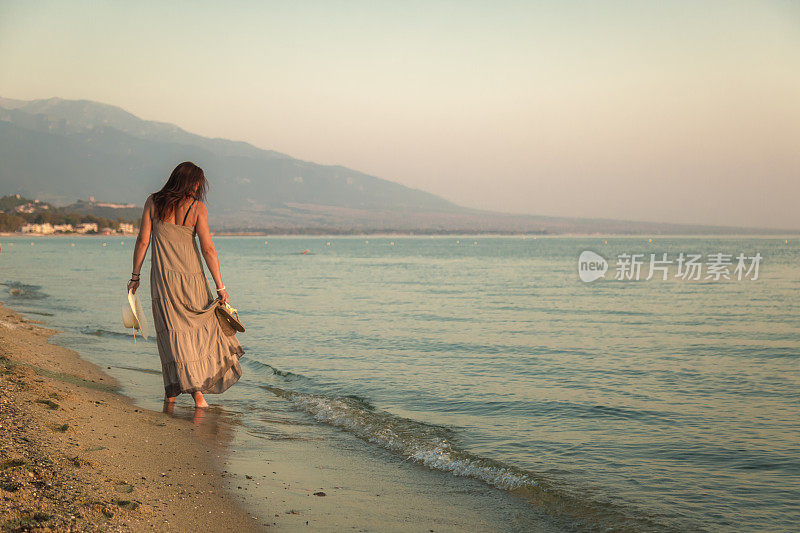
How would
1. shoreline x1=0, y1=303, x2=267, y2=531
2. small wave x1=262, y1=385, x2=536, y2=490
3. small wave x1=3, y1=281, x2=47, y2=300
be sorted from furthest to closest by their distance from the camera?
small wave x1=3, y1=281, x2=47, y2=300, small wave x1=262, y1=385, x2=536, y2=490, shoreline x1=0, y1=303, x2=267, y2=531

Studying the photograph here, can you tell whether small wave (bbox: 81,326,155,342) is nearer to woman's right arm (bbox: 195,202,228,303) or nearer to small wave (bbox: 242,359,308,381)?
small wave (bbox: 242,359,308,381)

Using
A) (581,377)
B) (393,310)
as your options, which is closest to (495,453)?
(581,377)

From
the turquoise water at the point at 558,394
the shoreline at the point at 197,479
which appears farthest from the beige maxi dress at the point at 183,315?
the turquoise water at the point at 558,394

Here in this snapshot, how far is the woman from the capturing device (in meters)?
6.77

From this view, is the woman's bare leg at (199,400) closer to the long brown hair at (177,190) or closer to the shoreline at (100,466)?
the shoreline at (100,466)

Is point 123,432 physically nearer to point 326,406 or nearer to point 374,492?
point 374,492

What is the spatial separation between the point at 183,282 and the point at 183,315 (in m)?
0.35

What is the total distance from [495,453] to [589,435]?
1.33 m

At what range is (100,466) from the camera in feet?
16.1

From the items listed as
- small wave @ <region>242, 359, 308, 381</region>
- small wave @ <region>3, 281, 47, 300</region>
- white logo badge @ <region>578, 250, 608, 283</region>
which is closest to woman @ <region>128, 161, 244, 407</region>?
small wave @ <region>242, 359, 308, 381</region>

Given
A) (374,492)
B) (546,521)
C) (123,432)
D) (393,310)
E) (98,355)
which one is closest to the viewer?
(546,521)

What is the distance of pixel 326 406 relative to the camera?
875 cm

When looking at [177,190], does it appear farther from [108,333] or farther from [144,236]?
[108,333]

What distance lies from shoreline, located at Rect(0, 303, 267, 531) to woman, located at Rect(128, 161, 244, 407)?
56 cm
